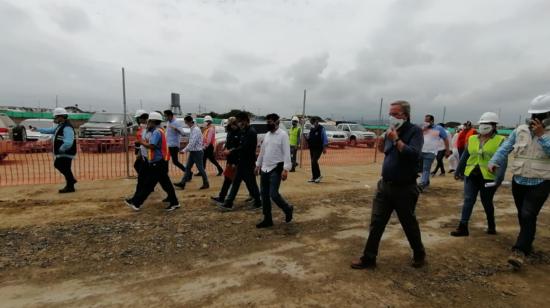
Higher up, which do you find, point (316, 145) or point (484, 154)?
point (484, 154)

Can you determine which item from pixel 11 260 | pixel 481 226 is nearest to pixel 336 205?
pixel 481 226

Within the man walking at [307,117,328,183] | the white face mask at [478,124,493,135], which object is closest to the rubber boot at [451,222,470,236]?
the white face mask at [478,124,493,135]

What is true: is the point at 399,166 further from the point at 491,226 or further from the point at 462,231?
the point at 491,226

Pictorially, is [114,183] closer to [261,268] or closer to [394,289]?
[261,268]

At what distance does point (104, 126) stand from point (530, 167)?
16.2 meters

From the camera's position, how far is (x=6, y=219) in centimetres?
511

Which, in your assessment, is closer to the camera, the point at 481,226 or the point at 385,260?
the point at 385,260

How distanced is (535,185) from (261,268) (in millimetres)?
3094

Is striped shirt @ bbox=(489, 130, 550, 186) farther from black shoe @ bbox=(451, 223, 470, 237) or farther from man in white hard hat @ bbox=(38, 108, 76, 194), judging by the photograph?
man in white hard hat @ bbox=(38, 108, 76, 194)

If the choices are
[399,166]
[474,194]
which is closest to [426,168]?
[474,194]

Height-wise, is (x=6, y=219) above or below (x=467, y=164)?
below

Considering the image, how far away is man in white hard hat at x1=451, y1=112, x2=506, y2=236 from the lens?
4.44 m

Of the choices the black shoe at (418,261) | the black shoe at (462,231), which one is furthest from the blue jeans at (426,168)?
the black shoe at (418,261)

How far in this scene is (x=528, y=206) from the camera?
3.69 metres
